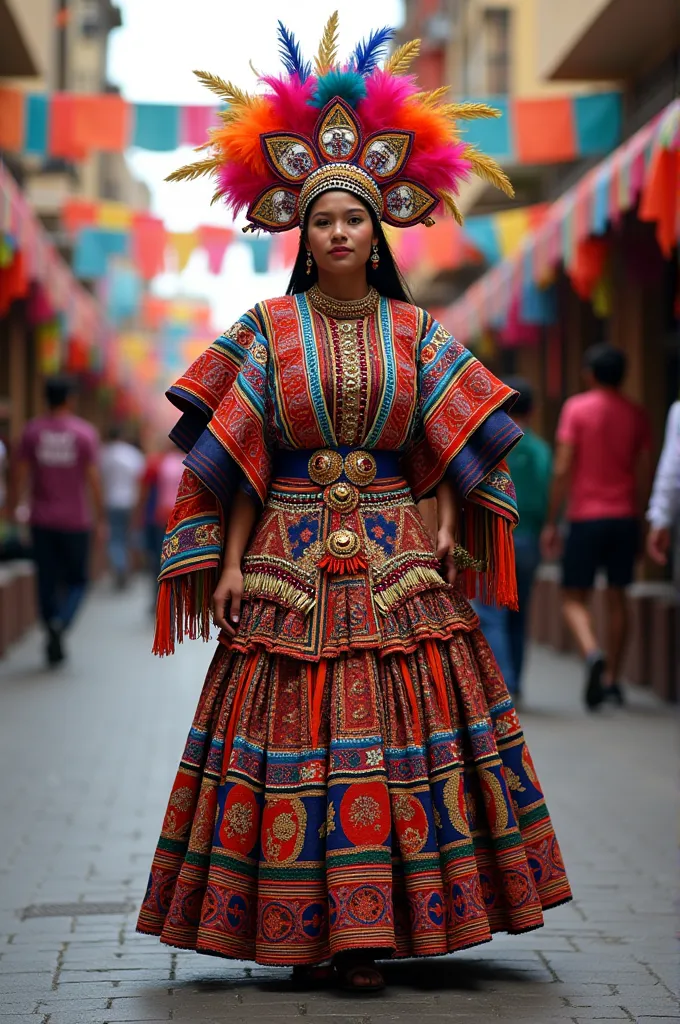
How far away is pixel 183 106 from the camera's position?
46.2 feet

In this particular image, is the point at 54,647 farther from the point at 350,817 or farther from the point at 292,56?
the point at 350,817

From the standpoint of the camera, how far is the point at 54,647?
1248 centimetres

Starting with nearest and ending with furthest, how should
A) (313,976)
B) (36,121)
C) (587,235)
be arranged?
(313,976) → (587,235) → (36,121)

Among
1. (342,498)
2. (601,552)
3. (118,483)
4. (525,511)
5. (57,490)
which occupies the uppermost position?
(342,498)

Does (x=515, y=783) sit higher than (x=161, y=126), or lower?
lower

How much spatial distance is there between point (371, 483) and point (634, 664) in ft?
22.6

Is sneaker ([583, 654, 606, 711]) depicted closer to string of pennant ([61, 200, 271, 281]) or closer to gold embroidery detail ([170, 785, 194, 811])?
gold embroidery detail ([170, 785, 194, 811])

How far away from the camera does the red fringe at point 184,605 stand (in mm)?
4539

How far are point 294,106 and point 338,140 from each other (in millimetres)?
161

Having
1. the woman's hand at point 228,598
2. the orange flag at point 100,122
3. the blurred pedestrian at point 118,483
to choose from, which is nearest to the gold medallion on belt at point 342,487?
the woman's hand at point 228,598

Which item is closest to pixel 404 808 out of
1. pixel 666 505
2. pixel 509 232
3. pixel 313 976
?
pixel 313 976

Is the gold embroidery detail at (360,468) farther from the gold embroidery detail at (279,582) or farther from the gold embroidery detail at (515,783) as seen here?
the gold embroidery detail at (515,783)

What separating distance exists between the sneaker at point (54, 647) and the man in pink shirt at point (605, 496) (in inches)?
156

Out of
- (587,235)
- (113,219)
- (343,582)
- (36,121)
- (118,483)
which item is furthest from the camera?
(118,483)
